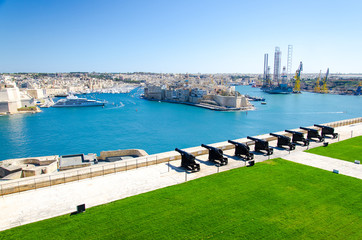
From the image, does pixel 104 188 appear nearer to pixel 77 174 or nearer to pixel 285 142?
pixel 77 174

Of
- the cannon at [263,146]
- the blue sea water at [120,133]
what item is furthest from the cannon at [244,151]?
the blue sea water at [120,133]

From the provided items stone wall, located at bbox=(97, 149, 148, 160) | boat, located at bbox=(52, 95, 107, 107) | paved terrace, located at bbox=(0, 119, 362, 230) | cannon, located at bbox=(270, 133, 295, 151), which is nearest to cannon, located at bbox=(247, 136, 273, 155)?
paved terrace, located at bbox=(0, 119, 362, 230)

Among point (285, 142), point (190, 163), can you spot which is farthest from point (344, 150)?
point (190, 163)

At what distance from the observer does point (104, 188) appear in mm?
6258

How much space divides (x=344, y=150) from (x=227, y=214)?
766cm

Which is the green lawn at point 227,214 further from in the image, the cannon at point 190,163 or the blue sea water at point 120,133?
the blue sea water at point 120,133

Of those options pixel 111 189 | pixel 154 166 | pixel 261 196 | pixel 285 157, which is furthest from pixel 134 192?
pixel 285 157

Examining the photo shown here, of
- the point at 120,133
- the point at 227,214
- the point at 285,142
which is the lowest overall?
the point at 120,133

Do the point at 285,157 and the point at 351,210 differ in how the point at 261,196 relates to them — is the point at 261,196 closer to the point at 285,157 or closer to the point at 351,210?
the point at 351,210

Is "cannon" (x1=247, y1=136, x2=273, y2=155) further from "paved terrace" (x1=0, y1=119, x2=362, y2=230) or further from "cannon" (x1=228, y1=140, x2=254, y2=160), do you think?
"cannon" (x1=228, y1=140, x2=254, y2=160)

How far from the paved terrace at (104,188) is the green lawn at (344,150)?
0.67 m

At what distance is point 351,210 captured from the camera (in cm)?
541

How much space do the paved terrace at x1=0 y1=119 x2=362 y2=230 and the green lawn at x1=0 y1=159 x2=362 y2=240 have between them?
36 cm

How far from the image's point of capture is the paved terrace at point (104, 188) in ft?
16.7
